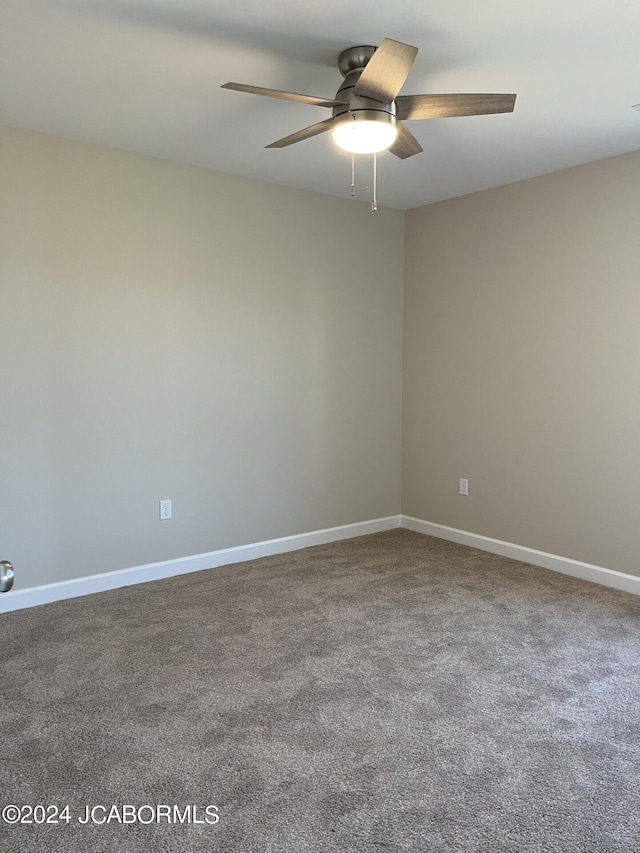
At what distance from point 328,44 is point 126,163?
1638 millimetres

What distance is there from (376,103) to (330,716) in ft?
7.09

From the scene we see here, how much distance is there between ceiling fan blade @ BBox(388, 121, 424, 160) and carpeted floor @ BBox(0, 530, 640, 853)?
2130 mm

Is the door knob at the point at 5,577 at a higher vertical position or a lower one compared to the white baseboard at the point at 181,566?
higher

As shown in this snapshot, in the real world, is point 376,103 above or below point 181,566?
above

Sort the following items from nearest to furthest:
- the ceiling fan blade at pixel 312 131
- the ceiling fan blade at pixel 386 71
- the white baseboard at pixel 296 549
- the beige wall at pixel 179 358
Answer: the ceiling fan blade at pixel 386 71, the ceiling fan blade at pixel 312 131, the beige wall at pixel 179 358, the white baseboard at pixel 296 549

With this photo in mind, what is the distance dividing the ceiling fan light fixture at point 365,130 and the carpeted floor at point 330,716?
2.07m

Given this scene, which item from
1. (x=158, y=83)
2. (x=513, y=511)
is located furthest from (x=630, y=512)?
(x=158, y=83)

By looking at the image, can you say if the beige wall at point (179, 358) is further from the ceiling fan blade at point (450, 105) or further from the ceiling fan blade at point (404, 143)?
the ceiling fan blade at point (450, 105)

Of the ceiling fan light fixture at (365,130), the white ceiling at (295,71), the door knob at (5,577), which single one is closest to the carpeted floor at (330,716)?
the door knob at (5,577)

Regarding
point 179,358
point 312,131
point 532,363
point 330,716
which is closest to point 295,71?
point 312,131

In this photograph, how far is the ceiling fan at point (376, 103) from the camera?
80.9 inches

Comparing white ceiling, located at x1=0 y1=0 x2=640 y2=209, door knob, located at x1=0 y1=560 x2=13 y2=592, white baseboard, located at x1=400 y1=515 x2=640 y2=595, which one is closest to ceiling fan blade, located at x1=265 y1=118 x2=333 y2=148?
white ceiling, located at x1=0 y1=0 x2=640 y2=209

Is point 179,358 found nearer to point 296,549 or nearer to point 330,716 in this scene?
point 296,549

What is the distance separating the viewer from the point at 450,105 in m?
2.24
